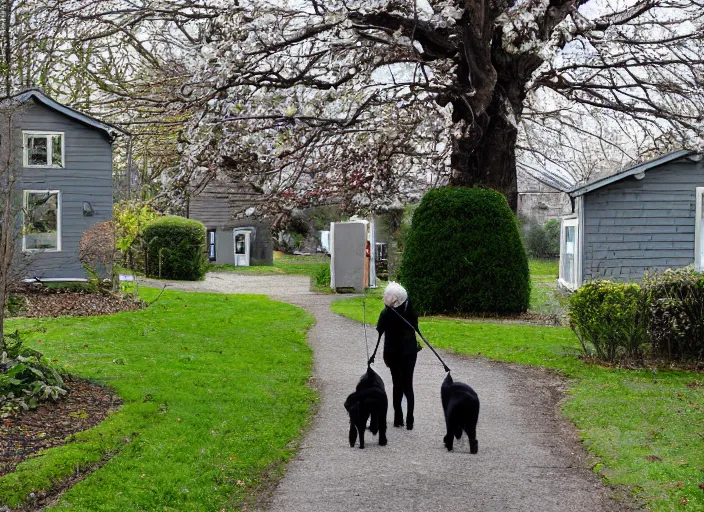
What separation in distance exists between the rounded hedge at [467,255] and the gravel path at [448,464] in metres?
7.77

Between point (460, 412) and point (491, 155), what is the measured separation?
44.2 feet

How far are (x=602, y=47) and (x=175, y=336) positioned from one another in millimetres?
10982

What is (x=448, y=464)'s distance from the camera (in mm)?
7250

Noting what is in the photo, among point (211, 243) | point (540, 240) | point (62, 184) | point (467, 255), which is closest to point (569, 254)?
point (467, 255)

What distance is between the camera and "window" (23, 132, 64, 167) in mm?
23641

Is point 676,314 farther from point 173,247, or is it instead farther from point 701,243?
point 173,247

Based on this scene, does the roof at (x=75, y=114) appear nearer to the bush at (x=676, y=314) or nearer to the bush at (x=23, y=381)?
the bush at (x=23, y=381)

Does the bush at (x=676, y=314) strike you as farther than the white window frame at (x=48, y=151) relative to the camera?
No

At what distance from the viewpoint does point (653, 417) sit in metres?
9.30

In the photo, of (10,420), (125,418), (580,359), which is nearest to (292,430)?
(125,418)

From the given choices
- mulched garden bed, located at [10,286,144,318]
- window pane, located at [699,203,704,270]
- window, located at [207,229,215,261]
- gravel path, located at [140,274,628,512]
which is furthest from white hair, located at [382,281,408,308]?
window, located at [207,229,215,261]

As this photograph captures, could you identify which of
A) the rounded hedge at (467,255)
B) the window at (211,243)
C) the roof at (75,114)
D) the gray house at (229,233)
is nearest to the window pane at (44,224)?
the roof at (75,114)

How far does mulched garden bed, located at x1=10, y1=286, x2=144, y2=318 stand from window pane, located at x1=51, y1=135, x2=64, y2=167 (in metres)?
3.44

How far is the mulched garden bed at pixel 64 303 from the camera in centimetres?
1906
